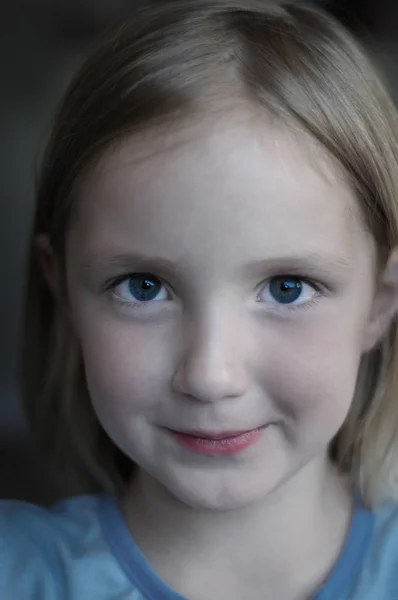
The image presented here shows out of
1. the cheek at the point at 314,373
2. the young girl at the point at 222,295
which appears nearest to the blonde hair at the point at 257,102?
the young girl at the point at 222,295

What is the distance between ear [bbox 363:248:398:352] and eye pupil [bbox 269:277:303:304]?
4.5 inches

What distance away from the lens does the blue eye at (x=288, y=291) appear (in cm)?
75

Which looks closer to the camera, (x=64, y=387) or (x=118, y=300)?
(x=118, y=300)

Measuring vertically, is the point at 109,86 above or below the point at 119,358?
above

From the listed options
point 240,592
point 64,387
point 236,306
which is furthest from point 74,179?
point 240,592

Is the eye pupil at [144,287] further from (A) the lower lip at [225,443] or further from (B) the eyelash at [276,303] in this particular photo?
(A) the lower lip at [225,443]

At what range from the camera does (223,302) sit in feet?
2.36

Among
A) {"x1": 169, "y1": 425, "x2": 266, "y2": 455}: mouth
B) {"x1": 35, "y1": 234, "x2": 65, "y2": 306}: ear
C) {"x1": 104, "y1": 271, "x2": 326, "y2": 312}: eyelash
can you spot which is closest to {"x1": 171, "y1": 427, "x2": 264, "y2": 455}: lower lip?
{"x1": 169, "y1": 425, "x2": 266, "y2": 455}: mouth

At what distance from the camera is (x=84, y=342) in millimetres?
809

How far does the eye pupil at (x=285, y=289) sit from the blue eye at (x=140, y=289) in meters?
0.09

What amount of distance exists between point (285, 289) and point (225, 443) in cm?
14

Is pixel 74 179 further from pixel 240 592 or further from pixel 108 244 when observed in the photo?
pixel 240 592

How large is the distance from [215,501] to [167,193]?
0.88 feet

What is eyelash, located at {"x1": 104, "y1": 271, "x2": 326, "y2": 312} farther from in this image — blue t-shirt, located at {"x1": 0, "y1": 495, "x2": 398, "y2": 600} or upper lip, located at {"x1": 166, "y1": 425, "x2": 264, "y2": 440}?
blue t-shirt, located at {"x1": 0, "y1": 495, "x2": 398, "y2": 600}
